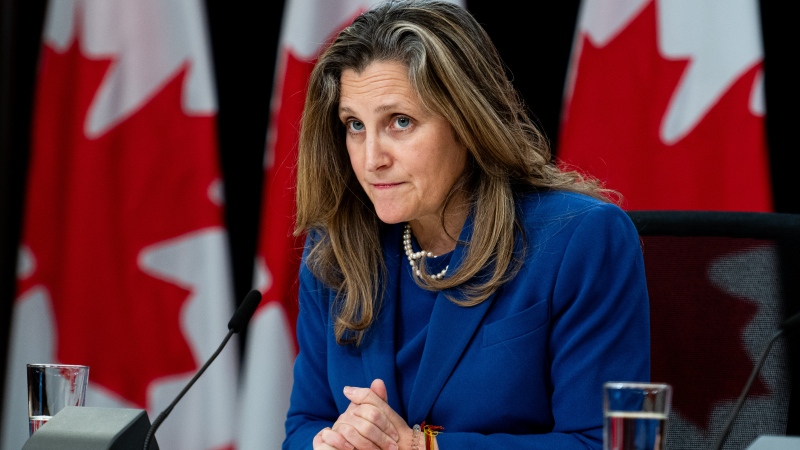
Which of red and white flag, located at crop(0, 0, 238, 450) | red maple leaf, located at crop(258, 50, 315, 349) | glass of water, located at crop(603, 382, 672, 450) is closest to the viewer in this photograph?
glass of water, located at crop(603, 382, 672, 450)

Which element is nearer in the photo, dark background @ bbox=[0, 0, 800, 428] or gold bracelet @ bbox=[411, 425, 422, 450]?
gold bracelet @ bbox=[411, 425, 422, 450]

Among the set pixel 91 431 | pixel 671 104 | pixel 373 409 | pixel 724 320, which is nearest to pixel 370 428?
pixel 373 409

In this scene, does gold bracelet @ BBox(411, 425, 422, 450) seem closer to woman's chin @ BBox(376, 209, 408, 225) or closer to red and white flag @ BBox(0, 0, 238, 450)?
woman's chin @ BBox(376, 209, 408, 225)

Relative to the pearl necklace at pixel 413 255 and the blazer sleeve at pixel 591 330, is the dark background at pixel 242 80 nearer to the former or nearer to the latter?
the pearl necklace at pixel 413 255

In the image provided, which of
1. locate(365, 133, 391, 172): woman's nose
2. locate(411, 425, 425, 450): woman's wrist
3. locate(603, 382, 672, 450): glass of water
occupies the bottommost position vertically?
locate(411, 425, 425, 450): woman's wrist

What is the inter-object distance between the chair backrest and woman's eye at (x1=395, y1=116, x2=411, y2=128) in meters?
0.48

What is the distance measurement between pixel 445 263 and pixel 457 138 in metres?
0.22

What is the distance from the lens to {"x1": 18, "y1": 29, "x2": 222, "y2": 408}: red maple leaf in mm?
2711

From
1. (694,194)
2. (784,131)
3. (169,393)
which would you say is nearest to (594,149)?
(694,194)

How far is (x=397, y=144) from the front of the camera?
1600 millimetres

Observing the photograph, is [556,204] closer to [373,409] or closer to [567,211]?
[567,211]

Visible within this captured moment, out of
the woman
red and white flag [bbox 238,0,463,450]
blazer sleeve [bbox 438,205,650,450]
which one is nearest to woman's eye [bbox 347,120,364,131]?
the woman

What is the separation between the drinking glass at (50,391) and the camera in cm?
128

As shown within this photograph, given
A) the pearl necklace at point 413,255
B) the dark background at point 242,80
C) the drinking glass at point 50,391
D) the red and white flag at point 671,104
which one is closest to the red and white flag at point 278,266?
the dark background at point 242,80
